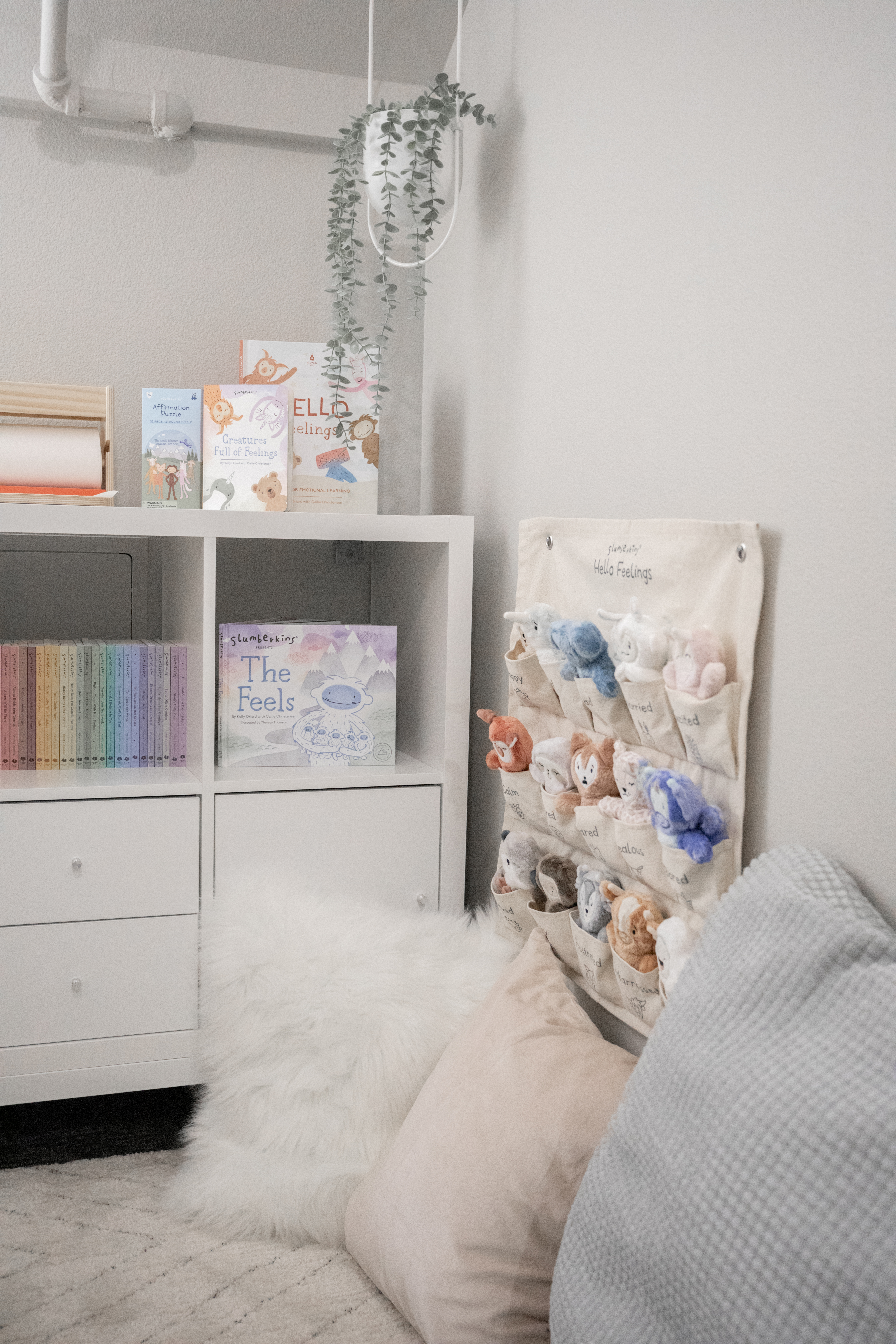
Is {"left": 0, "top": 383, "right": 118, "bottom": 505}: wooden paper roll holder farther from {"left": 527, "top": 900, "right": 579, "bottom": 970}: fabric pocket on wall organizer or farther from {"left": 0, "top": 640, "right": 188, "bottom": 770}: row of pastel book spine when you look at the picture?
{"left": 527, "top": 900, "right": 579, "bottom": 970}: fabric pocket on wall organizer

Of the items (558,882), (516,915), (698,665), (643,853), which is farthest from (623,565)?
(516,915)

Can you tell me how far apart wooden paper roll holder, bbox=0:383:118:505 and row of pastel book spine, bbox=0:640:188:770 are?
26 centimetres

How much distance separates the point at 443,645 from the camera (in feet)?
5.61

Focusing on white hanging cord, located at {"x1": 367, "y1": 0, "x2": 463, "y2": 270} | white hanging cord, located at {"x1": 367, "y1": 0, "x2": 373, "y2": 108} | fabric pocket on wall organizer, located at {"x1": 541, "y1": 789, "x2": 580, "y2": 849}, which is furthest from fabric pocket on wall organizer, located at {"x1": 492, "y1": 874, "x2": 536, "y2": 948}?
white hanging cord, located at {"x1": 367, "y1": 0, "x2": 373, "y2": 108}

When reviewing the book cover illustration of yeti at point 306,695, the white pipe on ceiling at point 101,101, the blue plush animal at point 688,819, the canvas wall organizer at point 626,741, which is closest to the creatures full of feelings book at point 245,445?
the book cover illustration of yeti at point 306,695

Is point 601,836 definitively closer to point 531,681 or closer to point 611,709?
point 611,709

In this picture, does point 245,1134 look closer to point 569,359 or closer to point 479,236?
point 569,359

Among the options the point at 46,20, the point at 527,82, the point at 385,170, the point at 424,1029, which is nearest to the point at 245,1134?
the point at 424,1029

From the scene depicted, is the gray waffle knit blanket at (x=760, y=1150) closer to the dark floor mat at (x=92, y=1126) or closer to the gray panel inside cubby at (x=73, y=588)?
the dark floor mat at (x=92, y=1126)

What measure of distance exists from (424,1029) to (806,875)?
605 millimetres

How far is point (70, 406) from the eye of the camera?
1674mm

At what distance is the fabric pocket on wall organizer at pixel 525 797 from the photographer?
1.48 meters

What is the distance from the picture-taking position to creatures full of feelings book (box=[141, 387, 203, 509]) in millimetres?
1695

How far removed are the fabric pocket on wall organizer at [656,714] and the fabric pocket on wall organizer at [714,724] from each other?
3 centimetres
